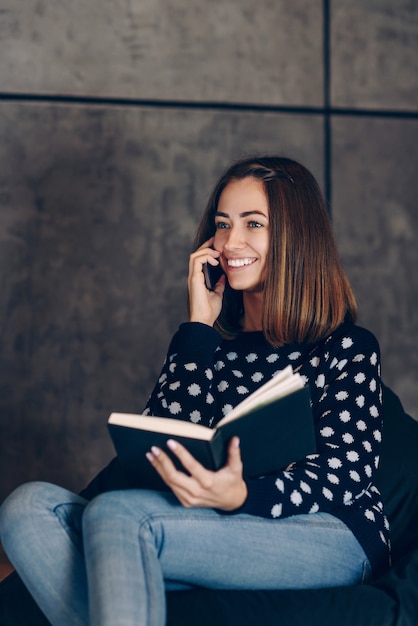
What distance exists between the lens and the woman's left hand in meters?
1.34

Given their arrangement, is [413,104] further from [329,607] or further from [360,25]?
[329,607]

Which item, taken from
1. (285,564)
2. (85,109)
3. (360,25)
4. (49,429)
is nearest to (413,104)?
(360,25)

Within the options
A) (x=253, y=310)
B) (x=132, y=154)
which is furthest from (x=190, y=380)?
(x=132, y=154)

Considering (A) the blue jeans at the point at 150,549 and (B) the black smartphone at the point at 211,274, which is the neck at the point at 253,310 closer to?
(B) the black smartphone at the point at 211,274

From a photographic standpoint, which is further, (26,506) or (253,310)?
(253,310)

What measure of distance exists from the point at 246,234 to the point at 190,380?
38 centimetres

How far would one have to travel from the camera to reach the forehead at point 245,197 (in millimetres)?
1954

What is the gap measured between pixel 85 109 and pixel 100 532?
1882mm

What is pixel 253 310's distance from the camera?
2.06 metres

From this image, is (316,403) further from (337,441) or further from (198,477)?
(198,477)

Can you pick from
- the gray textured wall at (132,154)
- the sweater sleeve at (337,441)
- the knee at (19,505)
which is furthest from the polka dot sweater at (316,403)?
the gray textured wall at (132,154)

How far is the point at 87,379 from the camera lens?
290 cm

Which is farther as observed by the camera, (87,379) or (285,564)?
(87,379)

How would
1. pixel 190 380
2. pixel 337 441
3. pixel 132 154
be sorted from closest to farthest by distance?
1. pixel 337 441
2. pixel 190 380
3. pixel 132 154
